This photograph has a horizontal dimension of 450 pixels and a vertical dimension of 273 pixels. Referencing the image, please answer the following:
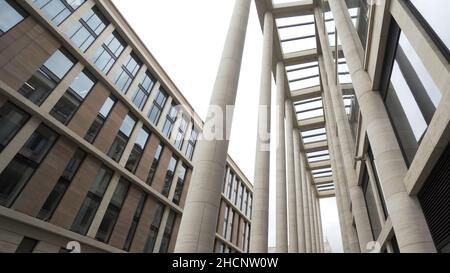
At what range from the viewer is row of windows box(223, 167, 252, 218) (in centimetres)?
4078

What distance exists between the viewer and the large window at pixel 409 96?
7.33 m

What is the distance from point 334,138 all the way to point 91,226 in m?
21.6

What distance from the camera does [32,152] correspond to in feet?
55.5

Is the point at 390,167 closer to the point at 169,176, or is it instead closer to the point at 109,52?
the point at 109,52

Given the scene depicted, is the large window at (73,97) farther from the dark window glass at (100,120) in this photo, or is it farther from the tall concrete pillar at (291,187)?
the tall concrete pillar at (291,187)

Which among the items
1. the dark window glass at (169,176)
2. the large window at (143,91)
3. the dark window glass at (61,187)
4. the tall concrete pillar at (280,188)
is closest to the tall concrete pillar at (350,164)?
the tall concrete pillar at (280,188)

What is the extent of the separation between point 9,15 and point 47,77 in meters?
3.96

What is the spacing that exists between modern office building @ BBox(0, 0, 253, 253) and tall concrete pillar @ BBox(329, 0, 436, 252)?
59.3ft

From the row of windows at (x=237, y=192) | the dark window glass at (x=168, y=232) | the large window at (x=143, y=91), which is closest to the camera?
the large window at (x=143, y=91)

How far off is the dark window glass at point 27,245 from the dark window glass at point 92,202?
2.59m

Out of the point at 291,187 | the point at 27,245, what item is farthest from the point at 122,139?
the point at 291,187

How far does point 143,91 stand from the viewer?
2675 centimetres

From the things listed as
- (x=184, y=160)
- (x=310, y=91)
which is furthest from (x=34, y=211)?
(x=310, y=91)
